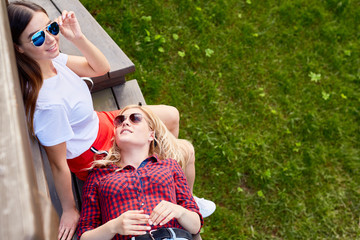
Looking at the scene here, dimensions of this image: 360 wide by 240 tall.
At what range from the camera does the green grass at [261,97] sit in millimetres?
3586

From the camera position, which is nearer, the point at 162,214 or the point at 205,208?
the point at 162,214

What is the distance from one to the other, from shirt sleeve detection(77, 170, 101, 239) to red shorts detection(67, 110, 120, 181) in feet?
0.44

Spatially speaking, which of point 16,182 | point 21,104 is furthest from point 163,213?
point 16,182

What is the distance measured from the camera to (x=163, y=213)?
2029 mm

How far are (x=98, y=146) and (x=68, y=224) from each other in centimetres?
56

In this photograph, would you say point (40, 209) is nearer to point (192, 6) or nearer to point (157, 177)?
point (157, 177)

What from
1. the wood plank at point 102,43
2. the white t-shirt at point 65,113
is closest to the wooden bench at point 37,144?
the wood plank at point 102,43

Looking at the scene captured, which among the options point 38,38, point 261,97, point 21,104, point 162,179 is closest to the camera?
point 21,104

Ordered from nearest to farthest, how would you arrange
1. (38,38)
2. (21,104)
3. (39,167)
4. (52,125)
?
(21,104), (39,167), (38,38), (52,125)

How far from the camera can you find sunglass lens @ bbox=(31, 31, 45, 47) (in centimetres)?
179

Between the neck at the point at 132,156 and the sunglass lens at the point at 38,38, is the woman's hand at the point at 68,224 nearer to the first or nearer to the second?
the neck at the point at 132,156

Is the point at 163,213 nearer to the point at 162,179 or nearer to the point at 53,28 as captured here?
the point at 162,179

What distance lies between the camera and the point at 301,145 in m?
3.96

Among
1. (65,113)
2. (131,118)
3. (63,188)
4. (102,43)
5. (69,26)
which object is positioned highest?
(69,26)
